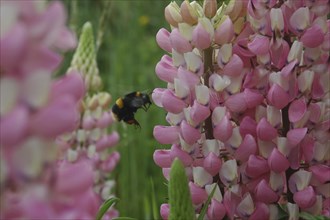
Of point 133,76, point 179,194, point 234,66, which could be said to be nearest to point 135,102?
point 234,66

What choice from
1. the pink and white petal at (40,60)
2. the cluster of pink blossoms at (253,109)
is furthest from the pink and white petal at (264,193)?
the pink and white petal at (40,60)

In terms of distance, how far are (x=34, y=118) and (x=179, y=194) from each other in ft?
1.28

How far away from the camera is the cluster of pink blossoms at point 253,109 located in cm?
112

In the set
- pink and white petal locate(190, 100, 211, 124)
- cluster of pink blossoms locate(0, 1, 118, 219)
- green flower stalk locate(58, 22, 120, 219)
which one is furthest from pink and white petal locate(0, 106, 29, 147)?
green flower stalk locate(58, 22, 120, 219)

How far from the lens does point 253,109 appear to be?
1.16 meters

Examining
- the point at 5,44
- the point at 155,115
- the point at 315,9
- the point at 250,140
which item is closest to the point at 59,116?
the point at 5,44

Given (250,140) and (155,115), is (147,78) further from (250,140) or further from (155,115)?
(250,140)

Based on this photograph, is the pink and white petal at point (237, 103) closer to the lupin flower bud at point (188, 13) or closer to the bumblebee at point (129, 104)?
the lupin flower bud at point (188, 13)

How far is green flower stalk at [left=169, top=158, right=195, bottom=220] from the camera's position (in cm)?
85

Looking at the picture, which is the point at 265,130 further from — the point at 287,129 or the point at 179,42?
the point at 179,42

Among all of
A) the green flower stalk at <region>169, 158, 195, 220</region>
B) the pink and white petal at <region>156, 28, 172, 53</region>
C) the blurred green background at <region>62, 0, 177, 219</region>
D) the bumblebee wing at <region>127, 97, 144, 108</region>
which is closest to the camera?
the green flower stalk at <region>169, 158, 195, 220</region>

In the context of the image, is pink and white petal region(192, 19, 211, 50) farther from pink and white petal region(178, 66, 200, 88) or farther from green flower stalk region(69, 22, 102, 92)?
green flower stalk region(69, 22, 102, 92)

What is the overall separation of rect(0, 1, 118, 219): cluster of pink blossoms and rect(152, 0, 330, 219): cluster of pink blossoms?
0.59 meters

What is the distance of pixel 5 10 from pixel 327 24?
76cm
